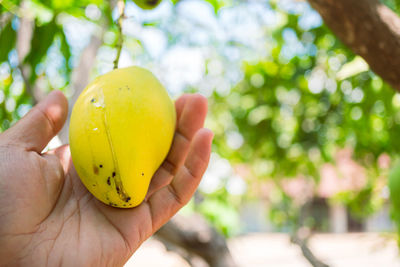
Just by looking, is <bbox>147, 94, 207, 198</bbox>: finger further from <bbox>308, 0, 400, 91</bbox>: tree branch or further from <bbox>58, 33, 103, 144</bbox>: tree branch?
<bbox>58, 33, 103, 144</bbox>: tree branch

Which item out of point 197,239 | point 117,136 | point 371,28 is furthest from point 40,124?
point 197,239

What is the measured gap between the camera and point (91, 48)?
7.27ft

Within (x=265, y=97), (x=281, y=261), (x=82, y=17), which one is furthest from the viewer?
(x=281, y=261)

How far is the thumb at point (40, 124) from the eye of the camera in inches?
41.8

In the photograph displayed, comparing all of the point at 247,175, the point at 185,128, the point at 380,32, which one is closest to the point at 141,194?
the point at 185,128

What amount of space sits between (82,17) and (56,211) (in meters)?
0.61

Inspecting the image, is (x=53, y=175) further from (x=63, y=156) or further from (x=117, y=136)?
(x=117, y=136)

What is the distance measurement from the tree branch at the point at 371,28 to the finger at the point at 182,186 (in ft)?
1.61

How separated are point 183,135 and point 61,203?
43 cm

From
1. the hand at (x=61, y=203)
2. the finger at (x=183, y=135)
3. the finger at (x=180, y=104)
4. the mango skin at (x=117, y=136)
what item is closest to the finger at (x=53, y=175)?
the hand at (x=61, y=203)

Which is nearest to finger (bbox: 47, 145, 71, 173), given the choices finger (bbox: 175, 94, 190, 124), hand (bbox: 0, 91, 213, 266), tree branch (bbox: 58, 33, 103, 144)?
hand (bbox: 0, 91, 213, 266)

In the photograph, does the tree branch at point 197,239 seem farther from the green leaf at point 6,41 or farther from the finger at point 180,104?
the green leaf at point 6,41

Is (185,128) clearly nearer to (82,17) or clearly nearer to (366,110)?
(82,17)

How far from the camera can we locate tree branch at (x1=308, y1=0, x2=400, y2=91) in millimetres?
1099
